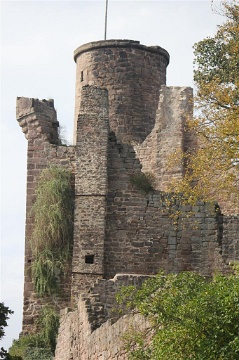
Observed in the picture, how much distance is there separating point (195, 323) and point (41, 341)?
12.3m

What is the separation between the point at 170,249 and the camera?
2972cm

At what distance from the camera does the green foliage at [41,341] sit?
28109 mm

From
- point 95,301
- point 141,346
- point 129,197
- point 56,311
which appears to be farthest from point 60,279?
point 141,346

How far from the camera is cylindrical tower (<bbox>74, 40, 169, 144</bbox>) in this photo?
119 feet

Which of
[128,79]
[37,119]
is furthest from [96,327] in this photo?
[128,79]

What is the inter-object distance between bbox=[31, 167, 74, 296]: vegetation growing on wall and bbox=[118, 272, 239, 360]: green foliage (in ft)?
36.3

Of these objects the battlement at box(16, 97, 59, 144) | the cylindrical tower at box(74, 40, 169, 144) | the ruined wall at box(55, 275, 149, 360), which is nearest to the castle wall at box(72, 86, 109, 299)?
the battlement at box(16, 97, 59, 144)

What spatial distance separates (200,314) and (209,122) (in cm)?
979

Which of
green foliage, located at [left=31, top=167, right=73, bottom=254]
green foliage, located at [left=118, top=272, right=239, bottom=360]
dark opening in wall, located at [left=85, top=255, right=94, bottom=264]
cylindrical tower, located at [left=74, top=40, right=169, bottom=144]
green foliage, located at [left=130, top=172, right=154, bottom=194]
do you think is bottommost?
green foliage, located at [left=118, top=272, right=239, bottom=360]

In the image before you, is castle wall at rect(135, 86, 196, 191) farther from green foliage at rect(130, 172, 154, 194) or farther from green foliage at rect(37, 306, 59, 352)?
green foliage at rect(37, 306, 59, 352)

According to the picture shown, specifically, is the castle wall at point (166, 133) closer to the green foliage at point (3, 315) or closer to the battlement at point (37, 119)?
the battlement at point (37, 119)

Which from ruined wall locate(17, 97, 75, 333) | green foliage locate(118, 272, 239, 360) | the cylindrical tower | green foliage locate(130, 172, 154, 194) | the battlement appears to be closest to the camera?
green foliage locate(118, 272, 239, 360)

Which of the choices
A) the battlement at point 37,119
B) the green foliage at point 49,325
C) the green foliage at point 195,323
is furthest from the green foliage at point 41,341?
the green foliage at point 195,323

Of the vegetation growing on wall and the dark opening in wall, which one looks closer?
the dark opening in wall
